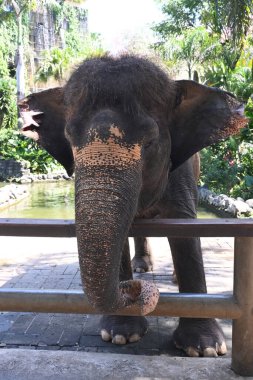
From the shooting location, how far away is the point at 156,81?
8.81 ft

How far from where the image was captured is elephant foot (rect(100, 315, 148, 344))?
3523 millimetres

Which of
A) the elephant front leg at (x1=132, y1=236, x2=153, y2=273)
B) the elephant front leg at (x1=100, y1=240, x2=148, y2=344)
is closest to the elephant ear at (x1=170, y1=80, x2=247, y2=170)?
the elephant front leg at (x1=100, y1=240, x2=148, y2=344)

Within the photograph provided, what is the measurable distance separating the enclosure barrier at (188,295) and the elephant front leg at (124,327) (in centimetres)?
87

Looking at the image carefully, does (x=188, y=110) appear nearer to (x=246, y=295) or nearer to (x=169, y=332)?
(x=246, y=295)

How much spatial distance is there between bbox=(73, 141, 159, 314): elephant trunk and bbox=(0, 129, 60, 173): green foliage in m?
16.9

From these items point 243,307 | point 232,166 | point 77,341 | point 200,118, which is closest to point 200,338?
point 243,307

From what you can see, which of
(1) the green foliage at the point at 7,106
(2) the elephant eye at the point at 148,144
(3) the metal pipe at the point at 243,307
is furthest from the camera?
(1) the green foliage at the point at 7,106

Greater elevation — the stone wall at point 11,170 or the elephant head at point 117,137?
the elephant head at point 117,137

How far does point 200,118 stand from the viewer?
306 cm

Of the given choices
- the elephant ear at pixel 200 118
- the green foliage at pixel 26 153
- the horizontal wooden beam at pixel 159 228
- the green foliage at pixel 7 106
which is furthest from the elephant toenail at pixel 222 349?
the green foliage at pixel 7 106

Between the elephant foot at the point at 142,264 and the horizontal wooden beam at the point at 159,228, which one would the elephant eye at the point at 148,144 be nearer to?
the horizontal wooden beam at the point at 159,228

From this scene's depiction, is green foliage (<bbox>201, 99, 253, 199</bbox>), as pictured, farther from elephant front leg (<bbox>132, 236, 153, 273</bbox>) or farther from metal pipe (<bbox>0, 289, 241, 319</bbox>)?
metal pipe (<bbox>0, 289, 241, 319</bbox>)

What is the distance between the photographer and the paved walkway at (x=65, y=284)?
11.5 ft

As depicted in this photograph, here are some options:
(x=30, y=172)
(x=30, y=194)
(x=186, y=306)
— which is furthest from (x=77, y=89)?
(x=30, y=172)
